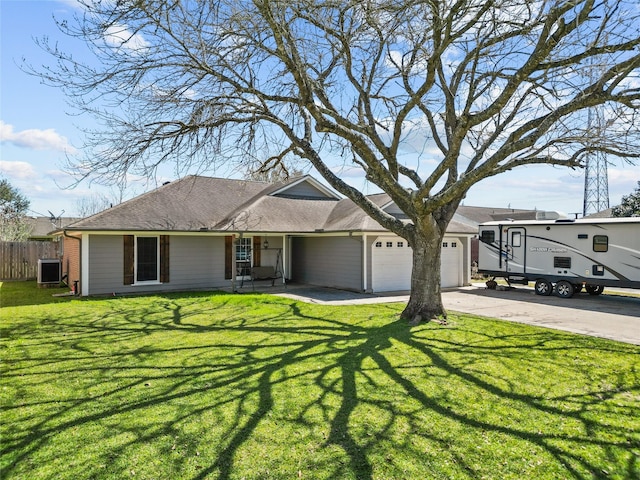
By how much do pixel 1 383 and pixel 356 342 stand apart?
5396mm

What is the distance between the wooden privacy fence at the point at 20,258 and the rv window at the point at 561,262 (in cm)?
2199

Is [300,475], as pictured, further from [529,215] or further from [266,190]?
[529,215]

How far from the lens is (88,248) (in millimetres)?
12828

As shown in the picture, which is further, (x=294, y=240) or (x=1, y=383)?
(x=294, y=240)

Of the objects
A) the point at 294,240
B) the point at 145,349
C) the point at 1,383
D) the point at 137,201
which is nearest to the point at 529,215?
the point at 294,240

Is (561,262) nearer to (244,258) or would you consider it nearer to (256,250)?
(256,250)

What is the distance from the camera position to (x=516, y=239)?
16.0 metres

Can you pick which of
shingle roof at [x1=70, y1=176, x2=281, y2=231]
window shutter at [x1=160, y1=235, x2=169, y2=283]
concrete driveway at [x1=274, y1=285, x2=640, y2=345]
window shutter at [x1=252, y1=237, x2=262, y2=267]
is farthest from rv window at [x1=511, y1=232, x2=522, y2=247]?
window shutter at [x1=160, y1=235, x2=169, y2=283]

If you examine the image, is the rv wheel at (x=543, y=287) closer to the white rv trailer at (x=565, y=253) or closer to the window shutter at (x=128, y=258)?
the white rv trailer at (x=565, y=253)

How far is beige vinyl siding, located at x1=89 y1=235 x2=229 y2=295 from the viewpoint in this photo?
1310 cm

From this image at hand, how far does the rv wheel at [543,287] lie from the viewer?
14898 millimetres

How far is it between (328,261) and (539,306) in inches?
310

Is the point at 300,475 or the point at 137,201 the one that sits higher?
the point at 137,201

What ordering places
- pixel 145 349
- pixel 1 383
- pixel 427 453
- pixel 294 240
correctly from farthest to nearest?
pixel 294 240, pixel 145 349, pixel 1 383, pixel 427 453
